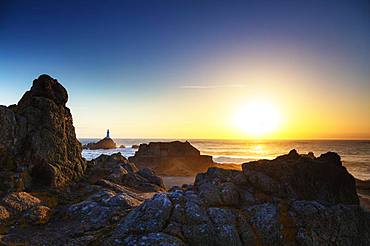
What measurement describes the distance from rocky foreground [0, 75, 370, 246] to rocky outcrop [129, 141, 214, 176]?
42753 mm

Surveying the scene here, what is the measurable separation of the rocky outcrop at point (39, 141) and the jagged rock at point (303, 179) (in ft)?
47.2

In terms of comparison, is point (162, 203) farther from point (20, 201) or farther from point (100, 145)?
point (100, 145)

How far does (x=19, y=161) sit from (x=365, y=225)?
22.3 m

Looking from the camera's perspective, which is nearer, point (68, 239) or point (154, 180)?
point (68, 239)

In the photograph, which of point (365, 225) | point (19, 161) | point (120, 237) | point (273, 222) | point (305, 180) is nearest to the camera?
point (120, 237)

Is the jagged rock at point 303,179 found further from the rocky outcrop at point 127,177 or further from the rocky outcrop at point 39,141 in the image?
the rocky outcrop at point 39,141

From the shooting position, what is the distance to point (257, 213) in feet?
43.3

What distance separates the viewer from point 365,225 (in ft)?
44.2

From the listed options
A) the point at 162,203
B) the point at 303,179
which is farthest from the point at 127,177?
the point at 303,179

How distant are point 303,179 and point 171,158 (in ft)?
166

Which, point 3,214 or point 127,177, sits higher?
point 3,214

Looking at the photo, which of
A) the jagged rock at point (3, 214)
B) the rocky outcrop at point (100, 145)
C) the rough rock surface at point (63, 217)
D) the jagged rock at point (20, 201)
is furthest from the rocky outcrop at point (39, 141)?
the rocky outcrop at point (100, 145)

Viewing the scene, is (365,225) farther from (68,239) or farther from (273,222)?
(68,239)

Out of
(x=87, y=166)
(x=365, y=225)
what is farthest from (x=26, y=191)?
(x=365, y=225)
